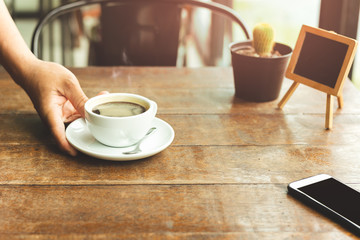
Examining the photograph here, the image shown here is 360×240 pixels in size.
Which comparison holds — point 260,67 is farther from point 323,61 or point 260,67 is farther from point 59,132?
point 59,132

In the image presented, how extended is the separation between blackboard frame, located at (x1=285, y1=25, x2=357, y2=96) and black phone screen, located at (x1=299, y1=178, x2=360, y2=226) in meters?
0.35

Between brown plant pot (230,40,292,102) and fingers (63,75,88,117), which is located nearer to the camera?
fingers (63,75,88,117)

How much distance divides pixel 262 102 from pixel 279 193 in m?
0.47

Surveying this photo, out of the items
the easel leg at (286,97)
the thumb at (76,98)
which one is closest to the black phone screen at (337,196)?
the easel leg at (286,97)

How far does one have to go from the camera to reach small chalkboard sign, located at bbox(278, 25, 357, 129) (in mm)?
1029

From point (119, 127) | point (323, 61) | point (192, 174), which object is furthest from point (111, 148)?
point (323, 61)

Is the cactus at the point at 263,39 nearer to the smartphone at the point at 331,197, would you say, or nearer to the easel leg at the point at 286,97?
the easel leg at the point at 286,97

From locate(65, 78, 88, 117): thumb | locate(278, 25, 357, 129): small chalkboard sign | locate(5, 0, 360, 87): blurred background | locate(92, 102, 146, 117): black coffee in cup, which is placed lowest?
locate(5, 0, 360, 87): blurred background

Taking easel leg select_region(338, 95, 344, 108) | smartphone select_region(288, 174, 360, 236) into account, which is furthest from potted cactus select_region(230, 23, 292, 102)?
smartphone select_region(288, 174, 360, 236)

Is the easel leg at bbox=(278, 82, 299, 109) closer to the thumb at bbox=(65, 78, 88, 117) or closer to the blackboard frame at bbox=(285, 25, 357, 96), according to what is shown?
the blackboard frame at bbox=(285, 25, 357, 96)

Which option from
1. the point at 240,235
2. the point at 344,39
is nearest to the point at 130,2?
the point at 344,39

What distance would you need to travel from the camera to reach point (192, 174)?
81 cm

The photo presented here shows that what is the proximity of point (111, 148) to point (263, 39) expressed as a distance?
1.72 feet

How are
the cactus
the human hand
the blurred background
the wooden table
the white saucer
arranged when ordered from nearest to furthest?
the wooden table → the white saucer → the human hand → the cactus → the blurred background
